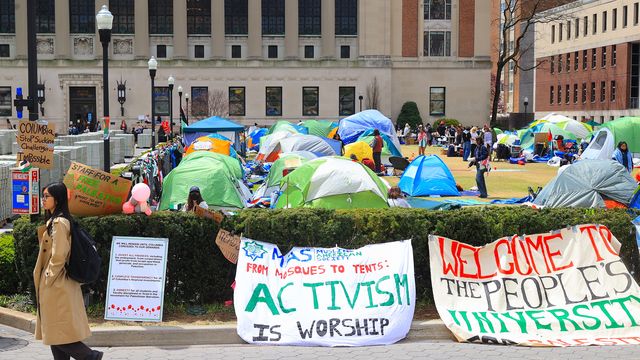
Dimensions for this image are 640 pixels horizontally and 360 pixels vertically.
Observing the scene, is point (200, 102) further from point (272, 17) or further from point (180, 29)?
point (272, 17)

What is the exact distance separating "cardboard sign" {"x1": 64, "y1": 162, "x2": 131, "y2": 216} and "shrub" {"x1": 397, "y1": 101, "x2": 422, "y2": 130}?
6716cm

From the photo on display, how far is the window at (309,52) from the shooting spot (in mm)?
79500

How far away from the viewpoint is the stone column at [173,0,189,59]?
77.1 metres

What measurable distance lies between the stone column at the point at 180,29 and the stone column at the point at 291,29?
892 centimetres

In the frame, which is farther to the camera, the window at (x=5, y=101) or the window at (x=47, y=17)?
the window at (x=47, y=17)

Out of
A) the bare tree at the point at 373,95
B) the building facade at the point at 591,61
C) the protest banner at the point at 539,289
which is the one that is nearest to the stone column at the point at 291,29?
the bare tree at the point at 373,95

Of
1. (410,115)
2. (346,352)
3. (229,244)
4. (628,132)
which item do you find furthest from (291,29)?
(346,352)

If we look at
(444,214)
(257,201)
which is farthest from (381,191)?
(444,214)

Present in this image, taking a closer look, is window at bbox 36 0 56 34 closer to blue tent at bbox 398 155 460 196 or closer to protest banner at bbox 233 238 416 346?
blue tent at bbox 398 155 460 196

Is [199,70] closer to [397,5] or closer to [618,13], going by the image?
[397,5]

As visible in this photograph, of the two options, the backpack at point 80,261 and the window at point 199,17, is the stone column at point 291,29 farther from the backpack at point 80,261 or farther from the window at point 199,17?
the backpack at point 80,261

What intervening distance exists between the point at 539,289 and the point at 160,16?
7181cm

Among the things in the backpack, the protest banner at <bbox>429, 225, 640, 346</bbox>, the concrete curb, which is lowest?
the concrete curb

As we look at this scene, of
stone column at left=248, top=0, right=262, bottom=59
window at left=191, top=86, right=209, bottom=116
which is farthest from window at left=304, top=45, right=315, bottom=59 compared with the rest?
window at left=191, top=86, right=209, bottom=116
